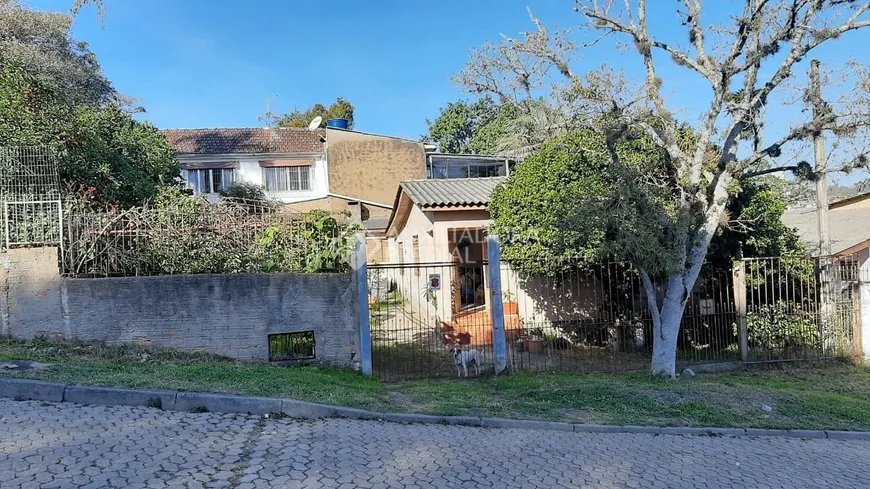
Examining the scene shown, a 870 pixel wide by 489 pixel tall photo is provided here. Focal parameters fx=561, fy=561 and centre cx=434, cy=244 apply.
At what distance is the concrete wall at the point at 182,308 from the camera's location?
8031mm

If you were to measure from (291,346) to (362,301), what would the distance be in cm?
131

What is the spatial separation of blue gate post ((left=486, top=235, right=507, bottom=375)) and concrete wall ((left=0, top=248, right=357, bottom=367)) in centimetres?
226

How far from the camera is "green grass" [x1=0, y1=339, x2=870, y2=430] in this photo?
6480mm

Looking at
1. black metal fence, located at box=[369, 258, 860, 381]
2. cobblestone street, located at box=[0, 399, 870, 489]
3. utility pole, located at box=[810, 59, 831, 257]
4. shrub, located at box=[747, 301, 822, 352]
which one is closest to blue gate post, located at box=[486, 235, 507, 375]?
black metal fence, located at box=[369, 258, 860, 381]

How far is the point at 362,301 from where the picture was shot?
8.66 m

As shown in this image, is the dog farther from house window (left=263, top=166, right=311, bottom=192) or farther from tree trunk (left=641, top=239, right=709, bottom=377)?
house window (left=263, top=166, right=311, bottom=192)

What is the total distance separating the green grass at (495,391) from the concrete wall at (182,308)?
26 centimetres

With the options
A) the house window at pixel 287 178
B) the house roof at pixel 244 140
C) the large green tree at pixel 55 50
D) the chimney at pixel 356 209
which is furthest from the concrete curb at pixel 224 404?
the house roof at pixel 244 140

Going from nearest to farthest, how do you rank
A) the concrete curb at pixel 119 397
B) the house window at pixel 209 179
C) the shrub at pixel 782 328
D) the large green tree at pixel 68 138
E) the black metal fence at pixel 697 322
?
the concrete curb at pixel 119 397 < the large green tree at pixel 68 138 < the black metal fence at pixel 697 322 < the shrub at pixel 782 328 < the house window at pixel 209 179

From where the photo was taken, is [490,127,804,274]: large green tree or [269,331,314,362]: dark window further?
[490,127,804,274]: large green tree

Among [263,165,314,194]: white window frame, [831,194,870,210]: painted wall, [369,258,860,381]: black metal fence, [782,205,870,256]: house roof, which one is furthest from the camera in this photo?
[263,165,314,194]: white window frame

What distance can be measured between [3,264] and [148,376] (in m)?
3.36

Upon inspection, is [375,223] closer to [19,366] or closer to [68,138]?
[68,138]

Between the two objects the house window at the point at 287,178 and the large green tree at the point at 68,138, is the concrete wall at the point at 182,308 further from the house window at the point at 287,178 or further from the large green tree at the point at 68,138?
the house window at the point at 287,178
